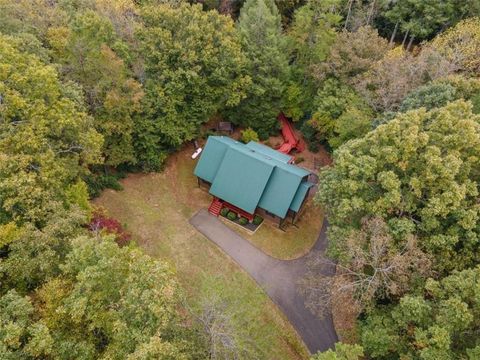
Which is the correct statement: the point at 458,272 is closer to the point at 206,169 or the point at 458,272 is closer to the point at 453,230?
the point at 453,230

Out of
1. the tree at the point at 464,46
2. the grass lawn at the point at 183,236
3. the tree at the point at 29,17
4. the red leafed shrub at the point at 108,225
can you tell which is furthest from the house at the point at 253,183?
the tree at the point at 29,17

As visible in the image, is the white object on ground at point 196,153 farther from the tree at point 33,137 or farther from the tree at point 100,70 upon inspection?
the tree at point 33,137

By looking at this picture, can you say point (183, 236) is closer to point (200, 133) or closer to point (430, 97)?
point (200, 133)

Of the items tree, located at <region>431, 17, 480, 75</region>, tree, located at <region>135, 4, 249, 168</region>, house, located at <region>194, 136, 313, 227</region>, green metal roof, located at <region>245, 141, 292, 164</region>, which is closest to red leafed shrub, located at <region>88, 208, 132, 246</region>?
house, located at <region>194, 136, 313, 227</region>

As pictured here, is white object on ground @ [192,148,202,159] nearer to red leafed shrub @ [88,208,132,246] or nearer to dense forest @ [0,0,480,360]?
dense forest @ [0,0,480,360]

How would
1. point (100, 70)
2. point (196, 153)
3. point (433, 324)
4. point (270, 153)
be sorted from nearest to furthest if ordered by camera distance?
point (433, 324)
point (100, 70)
point (270, 153)
point (196, 153)

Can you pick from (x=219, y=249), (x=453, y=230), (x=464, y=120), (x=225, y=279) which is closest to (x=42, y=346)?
(x=225, y=279)

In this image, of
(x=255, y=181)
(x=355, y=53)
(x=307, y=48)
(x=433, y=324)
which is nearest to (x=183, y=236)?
(x=255, y=181)
